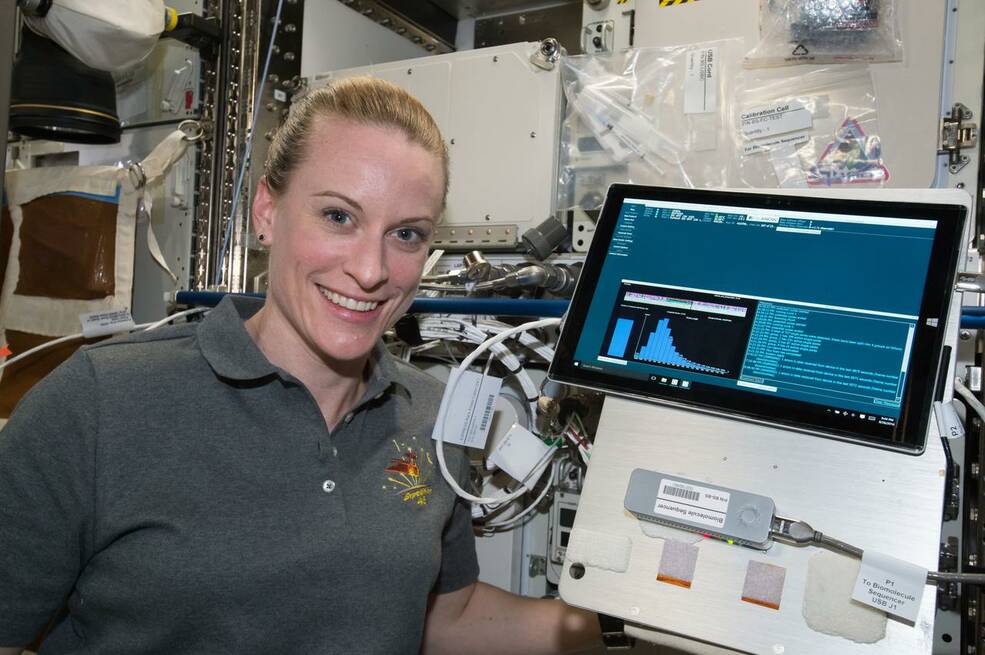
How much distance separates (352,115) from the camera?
113cm

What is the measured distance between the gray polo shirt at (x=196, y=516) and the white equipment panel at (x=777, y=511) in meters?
0.32

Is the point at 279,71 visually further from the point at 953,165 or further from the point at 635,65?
the point at 953,165

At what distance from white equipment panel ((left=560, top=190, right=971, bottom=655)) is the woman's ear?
A: 60 cm

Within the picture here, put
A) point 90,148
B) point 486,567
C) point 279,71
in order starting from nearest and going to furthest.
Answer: point 486,567 → point 279,71 → point 90,148

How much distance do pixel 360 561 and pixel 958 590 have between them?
0.96 m

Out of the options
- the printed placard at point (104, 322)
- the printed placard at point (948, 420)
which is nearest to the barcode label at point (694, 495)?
the printed placard at point (948, 420)

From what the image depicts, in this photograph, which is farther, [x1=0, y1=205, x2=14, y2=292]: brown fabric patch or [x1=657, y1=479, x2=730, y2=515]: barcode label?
[x1=0, y1=205, x2=14, y2=292]: brown fabric patch

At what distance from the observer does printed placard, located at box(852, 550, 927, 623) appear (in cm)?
83

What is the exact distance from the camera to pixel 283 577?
3.41 ft

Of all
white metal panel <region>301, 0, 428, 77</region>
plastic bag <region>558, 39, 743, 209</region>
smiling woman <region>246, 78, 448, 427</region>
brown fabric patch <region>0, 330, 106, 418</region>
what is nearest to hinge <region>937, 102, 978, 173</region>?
plastic bag <region>558, 39, 743, 209</region>

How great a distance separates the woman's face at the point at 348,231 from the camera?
1.09m

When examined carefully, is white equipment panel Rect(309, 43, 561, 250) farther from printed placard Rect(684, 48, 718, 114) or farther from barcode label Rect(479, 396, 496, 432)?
barcode label Rect(479, 396, 496, 432)

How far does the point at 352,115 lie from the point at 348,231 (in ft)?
0.57

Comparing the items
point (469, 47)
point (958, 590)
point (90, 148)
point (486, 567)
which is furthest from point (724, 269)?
point (90, 148)
